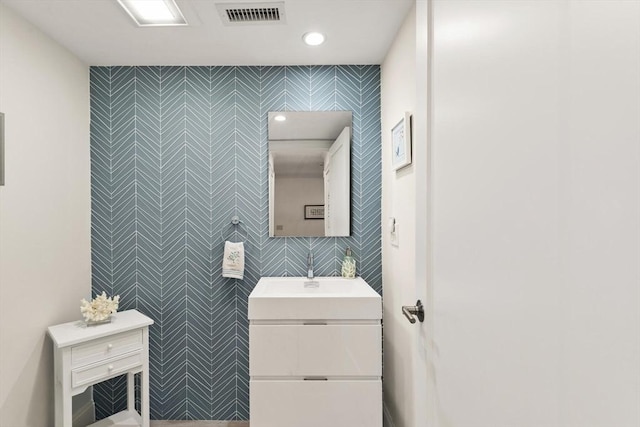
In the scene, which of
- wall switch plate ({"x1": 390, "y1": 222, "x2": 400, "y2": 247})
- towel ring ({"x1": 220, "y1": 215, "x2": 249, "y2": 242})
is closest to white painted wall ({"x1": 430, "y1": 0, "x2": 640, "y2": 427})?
wall switch plate ({"x1": 390, "y1": 222, "x2": 400, "y2": 247})

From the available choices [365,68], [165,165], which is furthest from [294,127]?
[165,165]

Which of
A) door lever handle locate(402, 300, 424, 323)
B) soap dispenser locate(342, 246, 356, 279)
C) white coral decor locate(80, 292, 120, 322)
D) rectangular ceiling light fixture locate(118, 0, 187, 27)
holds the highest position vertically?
rectangular ceiling light fixture locate(118, 0, 187, 27)

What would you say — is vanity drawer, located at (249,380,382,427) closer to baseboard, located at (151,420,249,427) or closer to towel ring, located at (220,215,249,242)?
baseboard, located at (151,420,249,427)

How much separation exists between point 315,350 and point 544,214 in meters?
1.47

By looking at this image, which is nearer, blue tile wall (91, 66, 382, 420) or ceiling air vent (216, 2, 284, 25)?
ceiling air vent (216, 2, 284, 25)

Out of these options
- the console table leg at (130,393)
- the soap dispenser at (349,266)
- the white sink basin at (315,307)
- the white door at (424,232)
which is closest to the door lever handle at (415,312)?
the white door at (424,232)

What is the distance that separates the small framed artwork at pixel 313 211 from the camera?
2.31m

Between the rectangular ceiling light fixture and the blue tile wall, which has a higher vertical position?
the rectangular ceiling light fixture

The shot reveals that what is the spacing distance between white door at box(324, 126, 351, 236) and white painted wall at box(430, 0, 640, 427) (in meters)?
1.51

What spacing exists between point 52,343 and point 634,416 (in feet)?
7.99

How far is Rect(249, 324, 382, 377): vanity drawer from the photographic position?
172cm

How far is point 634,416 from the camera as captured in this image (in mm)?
351

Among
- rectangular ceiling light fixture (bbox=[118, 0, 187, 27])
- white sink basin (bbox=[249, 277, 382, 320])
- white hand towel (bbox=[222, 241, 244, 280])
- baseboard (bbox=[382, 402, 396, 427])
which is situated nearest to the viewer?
rectangular ceiling light fixture (bbox=[118, 0, 187, 27])

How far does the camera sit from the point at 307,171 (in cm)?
230
